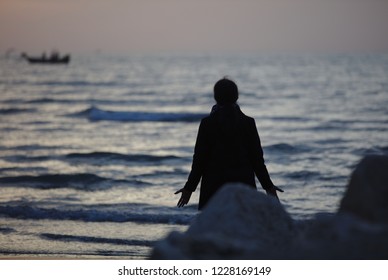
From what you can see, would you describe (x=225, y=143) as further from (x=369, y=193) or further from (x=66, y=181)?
(x=66, y=181)

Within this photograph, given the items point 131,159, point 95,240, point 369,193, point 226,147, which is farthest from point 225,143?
point 131,159

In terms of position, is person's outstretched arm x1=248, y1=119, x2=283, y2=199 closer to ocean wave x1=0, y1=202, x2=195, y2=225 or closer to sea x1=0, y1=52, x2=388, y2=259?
sea x1=0, y1=52, x2=388, y2=259

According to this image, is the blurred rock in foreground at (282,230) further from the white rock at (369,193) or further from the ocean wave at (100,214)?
the ocean wave at (100,214)

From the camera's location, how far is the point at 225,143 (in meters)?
5.12

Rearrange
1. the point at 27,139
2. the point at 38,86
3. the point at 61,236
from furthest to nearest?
the point at 38,86, the point at 27,139, the point at 61,236

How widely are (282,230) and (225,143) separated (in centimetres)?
→ 120

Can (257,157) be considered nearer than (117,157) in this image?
Yes

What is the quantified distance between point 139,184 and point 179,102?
26783mm

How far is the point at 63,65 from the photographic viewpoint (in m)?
94.3

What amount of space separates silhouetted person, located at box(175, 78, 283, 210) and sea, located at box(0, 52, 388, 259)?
3.22 meters

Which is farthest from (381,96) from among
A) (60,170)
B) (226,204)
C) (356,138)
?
(226,204)

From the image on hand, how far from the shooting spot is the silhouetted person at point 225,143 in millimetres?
5078

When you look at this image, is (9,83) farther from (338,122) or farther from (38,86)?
(338,122)

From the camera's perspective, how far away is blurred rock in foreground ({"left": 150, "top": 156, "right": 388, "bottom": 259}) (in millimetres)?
3232
